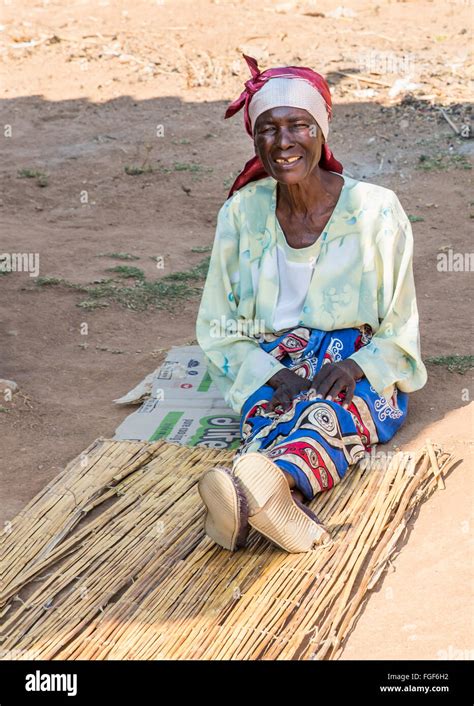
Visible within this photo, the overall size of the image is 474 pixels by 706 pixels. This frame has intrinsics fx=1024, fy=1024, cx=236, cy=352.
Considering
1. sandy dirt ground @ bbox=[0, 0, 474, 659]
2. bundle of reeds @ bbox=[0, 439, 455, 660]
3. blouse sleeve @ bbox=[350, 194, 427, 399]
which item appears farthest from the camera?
blouse sleeve @ bbox=[350, 194, 427, 399]

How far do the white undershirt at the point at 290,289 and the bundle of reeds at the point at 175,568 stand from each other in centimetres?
56

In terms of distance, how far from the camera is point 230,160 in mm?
7949

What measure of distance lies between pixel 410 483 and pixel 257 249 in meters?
1.07

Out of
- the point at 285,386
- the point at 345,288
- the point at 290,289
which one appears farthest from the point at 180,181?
the point at 285,386

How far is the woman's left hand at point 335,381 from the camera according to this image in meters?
3.46

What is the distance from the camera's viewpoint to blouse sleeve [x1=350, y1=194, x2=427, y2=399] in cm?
367

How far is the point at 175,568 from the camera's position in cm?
301

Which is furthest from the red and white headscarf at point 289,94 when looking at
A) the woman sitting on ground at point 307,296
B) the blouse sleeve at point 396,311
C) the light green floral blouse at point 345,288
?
the blouse sleeve at point 396,311

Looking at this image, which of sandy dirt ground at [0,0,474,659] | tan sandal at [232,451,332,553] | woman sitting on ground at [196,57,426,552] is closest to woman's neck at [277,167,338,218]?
woman sitting on ground at [196,57,426,552]

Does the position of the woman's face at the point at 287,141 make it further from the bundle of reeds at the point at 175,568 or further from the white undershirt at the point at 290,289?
the bundle of reeds at the point at 175,568

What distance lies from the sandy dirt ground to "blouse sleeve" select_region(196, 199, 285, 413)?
1.88ft

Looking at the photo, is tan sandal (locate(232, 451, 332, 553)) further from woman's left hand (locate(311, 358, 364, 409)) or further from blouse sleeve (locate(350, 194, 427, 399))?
blouse sleeve (locate(350, 194, 427, 399))

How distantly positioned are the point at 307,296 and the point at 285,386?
1.24ft

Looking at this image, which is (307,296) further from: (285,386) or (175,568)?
(175,568)
